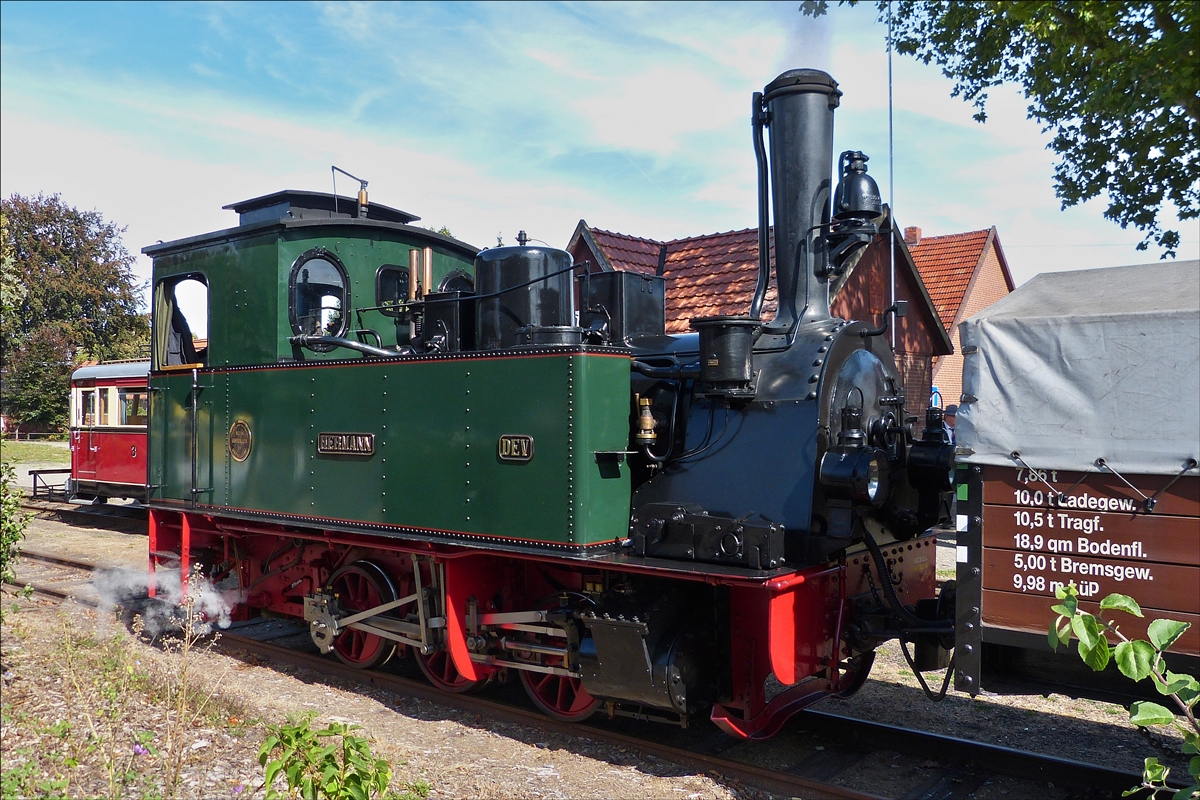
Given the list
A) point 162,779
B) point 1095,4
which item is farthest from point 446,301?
point 1095,4

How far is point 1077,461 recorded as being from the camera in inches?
140

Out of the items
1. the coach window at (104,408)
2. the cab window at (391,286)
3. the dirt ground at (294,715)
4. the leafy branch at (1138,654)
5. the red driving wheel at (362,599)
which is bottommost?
the dirt ground at (294,715)

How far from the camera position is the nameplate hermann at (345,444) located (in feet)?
18.5

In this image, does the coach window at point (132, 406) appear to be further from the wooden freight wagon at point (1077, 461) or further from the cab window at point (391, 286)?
the wooden freight wagon at point (1077, 461)

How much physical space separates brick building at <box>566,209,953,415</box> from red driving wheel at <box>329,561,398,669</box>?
16.6 feet

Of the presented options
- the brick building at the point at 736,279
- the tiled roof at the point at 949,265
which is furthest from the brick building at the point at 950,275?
the brick building at the point at 736,279

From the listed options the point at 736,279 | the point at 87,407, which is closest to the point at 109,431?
the point at 87,407

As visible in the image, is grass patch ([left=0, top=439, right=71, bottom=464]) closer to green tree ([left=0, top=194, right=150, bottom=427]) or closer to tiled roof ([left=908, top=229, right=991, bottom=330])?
green tree ([left=0, top=194, right=150, bottom=427])

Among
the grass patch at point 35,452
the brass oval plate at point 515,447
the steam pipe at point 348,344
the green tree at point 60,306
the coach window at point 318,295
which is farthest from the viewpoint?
the green tree at point 60,306

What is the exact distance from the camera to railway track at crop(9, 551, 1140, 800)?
4332mm

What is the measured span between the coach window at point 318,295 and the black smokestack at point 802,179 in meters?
3.08

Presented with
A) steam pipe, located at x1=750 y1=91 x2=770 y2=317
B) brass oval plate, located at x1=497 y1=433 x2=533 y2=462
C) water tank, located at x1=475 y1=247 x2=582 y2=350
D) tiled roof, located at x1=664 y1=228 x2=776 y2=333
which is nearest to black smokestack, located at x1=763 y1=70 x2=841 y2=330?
steam pipe, located at x1=750 y1=91 x2=770 y2=317

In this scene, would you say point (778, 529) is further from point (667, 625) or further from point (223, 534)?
point (223, 534)

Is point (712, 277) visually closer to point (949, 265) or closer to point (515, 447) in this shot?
point (515, 447)
